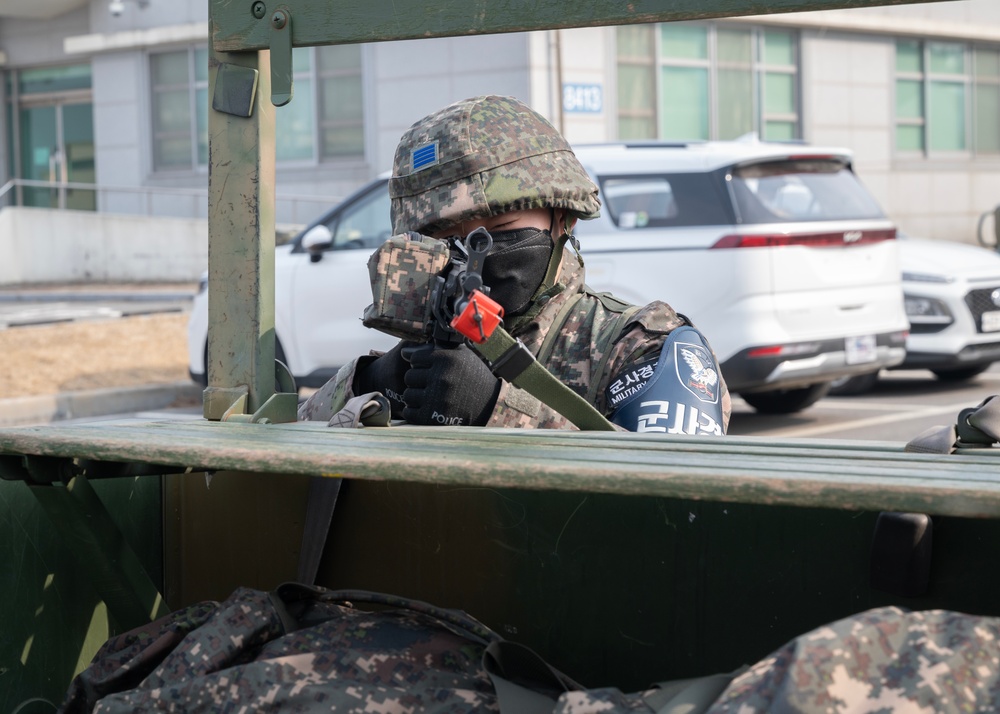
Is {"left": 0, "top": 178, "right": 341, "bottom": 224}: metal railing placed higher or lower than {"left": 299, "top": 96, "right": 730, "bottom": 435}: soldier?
higher

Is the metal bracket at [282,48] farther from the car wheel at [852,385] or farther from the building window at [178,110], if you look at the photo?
the building window at [178,110]

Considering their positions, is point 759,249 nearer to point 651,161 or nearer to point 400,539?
point 651,161

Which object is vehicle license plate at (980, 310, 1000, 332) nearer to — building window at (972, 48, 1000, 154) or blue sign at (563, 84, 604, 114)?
blue sign at (563, 84, 604, 114)

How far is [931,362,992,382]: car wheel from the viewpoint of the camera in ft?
31.9

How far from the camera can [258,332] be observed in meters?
1.93

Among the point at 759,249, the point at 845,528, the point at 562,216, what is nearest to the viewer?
the point at 845,528

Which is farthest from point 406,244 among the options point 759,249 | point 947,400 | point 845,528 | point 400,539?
point 947,400

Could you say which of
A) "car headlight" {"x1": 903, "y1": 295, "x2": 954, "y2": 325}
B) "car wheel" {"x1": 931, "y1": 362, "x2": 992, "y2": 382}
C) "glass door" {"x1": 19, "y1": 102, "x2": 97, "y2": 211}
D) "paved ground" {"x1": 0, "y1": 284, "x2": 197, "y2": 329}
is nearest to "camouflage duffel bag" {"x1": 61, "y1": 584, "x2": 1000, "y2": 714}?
"car headlight" {"x1": 903, "y1": 295, "x2": 954, "y2": 325}

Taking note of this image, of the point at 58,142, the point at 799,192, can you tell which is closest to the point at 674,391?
the point at 799,192

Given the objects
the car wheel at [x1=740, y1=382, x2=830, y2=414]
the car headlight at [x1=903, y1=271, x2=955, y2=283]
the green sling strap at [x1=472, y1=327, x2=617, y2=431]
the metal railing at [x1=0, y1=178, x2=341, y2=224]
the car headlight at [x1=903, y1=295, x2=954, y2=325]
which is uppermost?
the metal railing at [x1=0, y1=178, x2=341, y2=224]

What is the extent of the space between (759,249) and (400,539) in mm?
5572

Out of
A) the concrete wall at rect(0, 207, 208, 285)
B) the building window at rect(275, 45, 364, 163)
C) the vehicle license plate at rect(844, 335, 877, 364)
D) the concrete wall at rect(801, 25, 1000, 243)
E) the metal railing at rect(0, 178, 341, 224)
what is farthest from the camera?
the metal railing at rect(0, 178, 341, 224)

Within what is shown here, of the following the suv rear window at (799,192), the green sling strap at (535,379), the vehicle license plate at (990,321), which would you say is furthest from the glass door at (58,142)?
the green sling strap at (535,379)

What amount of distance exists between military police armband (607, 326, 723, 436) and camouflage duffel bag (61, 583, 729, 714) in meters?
0.61
